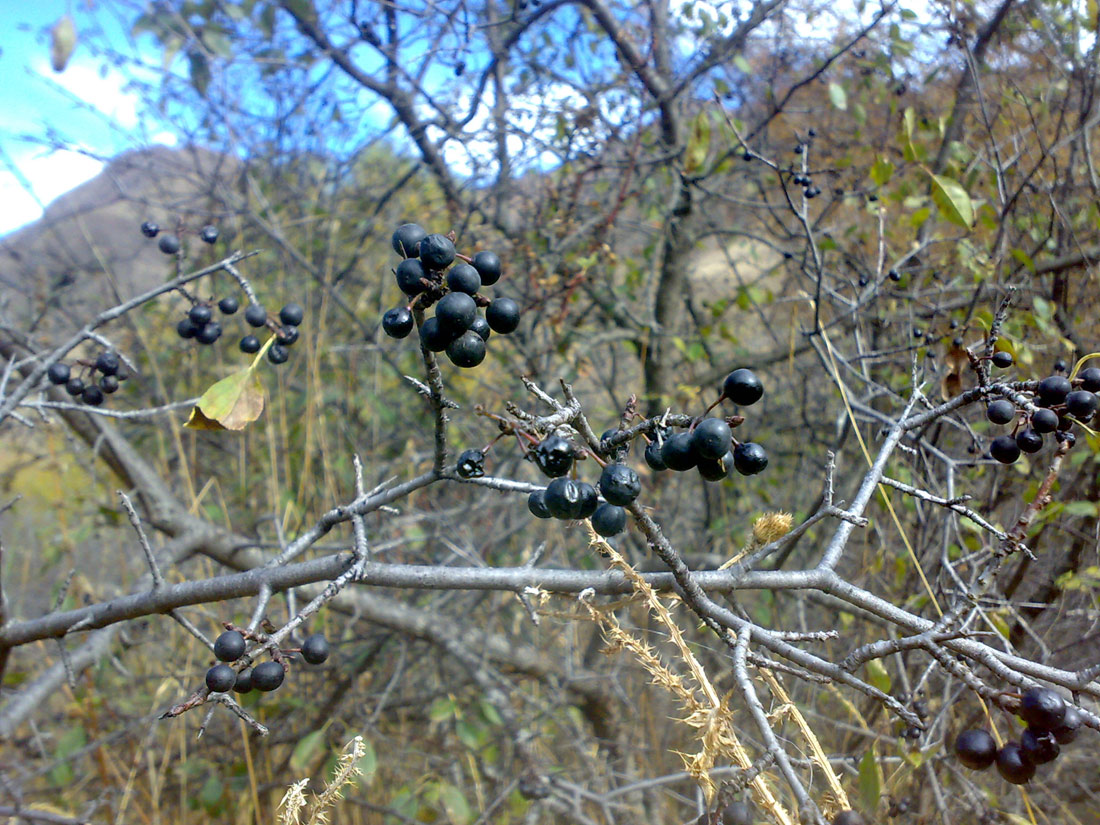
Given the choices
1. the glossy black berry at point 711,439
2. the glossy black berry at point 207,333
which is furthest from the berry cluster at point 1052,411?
the glossy black berry at point 207,333

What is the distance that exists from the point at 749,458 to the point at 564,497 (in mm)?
272

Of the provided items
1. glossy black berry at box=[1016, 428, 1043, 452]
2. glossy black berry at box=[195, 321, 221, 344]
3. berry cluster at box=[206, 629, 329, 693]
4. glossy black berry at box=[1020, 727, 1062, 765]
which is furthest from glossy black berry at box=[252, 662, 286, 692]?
glossy black berry at box=[1016, 428, 1043, 452]

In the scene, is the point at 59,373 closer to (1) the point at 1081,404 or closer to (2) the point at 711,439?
(2) the point at 711,439

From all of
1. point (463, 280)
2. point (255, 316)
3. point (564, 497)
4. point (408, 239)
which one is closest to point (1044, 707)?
point (564, 497)

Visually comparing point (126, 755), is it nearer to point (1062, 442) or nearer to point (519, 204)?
point (519, 204)

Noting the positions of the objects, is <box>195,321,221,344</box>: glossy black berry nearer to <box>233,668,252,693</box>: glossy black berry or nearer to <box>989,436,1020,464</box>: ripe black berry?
<box>233,668,252,693</box>: glossy black berry

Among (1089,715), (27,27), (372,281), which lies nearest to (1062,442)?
(1089,715)

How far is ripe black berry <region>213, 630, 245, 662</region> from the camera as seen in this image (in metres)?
0.97

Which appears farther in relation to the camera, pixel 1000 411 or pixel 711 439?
pixel 1000 411

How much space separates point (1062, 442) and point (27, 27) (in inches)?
186

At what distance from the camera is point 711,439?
2.58 ft

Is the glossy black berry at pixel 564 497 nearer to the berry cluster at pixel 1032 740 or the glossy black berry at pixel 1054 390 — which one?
the berry cluster at pixel 1032 740

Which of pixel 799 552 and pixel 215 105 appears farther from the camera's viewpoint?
pixel 215 105

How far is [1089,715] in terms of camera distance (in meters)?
0.82
